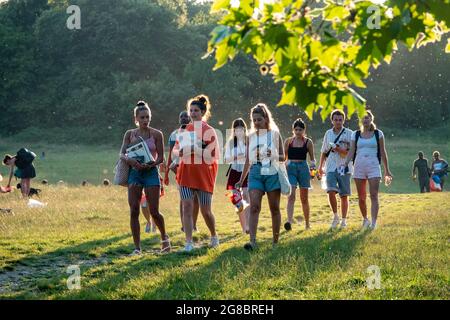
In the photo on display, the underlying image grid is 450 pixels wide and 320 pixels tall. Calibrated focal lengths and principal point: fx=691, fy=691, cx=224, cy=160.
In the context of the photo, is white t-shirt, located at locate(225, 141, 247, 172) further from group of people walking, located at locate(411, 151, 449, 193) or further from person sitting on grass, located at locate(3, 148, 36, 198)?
group of people walking, located at locate(411, 151, 449, 193)

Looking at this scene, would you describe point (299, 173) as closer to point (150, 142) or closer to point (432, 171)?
point (150, 142)

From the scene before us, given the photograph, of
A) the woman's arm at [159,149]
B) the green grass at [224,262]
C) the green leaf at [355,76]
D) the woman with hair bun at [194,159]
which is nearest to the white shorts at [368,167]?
the green grass at [224,262]

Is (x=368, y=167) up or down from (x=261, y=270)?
up

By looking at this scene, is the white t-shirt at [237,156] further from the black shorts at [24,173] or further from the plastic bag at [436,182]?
the plastic bag at [436,182]

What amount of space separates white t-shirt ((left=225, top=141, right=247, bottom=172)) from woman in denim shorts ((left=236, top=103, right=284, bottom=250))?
1863mm

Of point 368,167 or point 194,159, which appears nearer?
point 194,159

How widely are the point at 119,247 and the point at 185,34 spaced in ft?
161

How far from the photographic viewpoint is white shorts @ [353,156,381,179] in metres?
11.1

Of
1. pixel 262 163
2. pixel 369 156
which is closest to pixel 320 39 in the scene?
pixel 262 163

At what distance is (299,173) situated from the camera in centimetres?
1199

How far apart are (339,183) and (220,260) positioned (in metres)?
4.14
